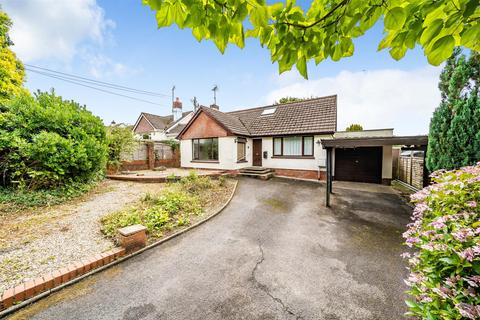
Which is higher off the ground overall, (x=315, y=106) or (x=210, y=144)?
(x=315, y=106)

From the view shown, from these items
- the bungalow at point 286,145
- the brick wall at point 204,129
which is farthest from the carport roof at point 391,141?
the brick wall at point 204,129

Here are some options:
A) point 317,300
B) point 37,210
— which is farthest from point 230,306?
point 37,210

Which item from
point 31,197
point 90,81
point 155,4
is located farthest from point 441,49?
point 90,81

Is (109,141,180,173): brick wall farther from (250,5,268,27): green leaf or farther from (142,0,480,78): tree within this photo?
(250,5,268,27): green leaf

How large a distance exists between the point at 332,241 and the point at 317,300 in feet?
6.67

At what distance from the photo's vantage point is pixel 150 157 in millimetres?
13641

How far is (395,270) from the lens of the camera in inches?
128

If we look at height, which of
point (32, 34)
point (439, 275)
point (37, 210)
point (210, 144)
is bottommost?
point (37, 210)

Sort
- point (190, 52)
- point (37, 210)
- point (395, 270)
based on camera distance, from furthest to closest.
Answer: point (190, 52) → point (37, 210) → point (395, 270)

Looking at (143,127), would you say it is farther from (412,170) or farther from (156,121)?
(412,170)

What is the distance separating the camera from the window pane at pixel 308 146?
11.3 m

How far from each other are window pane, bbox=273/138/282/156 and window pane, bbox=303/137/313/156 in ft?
5.44

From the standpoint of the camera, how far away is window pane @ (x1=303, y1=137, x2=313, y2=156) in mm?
11344

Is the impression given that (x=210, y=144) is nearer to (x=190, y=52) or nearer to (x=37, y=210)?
(x=190, y=52)
